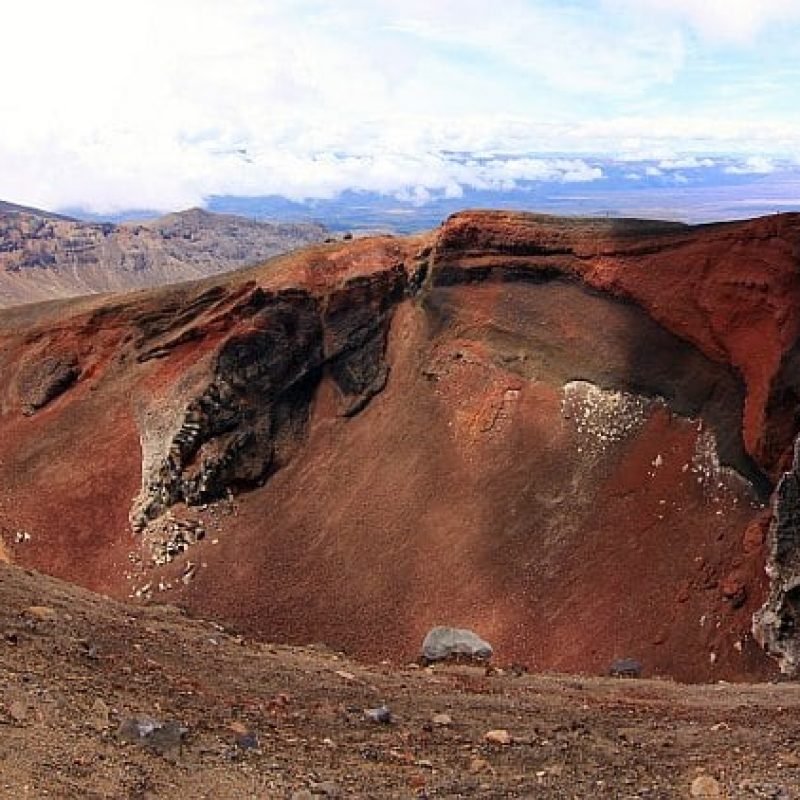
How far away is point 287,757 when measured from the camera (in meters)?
12.4

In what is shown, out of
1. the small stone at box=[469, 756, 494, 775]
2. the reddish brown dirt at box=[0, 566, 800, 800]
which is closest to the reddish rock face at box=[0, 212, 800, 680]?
the reddish brown dirt at box=[0, 566, 800, 800]

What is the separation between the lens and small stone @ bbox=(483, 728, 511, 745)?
13.9 m

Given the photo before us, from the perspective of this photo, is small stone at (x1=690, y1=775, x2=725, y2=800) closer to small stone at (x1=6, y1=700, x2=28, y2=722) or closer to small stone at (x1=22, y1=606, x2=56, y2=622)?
small stone at (x1=6, y1=700, x2=28, y2=722)

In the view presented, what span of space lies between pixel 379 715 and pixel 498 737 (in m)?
1.88

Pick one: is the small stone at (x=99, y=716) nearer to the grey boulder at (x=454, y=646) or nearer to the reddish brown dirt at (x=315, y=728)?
the reddish brown dirt at (x=315, y=728)

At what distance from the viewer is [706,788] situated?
40.2 feet

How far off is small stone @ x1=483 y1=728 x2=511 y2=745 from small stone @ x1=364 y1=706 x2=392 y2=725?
1.55 m

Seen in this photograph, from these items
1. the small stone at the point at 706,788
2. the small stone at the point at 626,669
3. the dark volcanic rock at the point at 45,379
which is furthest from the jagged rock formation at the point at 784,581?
the dark volcanic rock at the point at 45,379

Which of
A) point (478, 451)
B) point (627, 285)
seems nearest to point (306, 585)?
point (478, 451)

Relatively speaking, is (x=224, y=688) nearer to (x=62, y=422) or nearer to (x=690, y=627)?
(x=690, y=627)

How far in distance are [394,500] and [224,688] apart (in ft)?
45.3

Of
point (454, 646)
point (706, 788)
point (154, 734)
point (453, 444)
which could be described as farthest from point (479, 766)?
point (453, 444)

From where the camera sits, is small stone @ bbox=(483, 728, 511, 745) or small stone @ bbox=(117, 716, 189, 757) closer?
small stone @ bbox=(117, 716, 189, 757)

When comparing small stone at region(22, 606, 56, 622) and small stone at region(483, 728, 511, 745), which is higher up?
small stone at region(22, 606, 56, 622)
